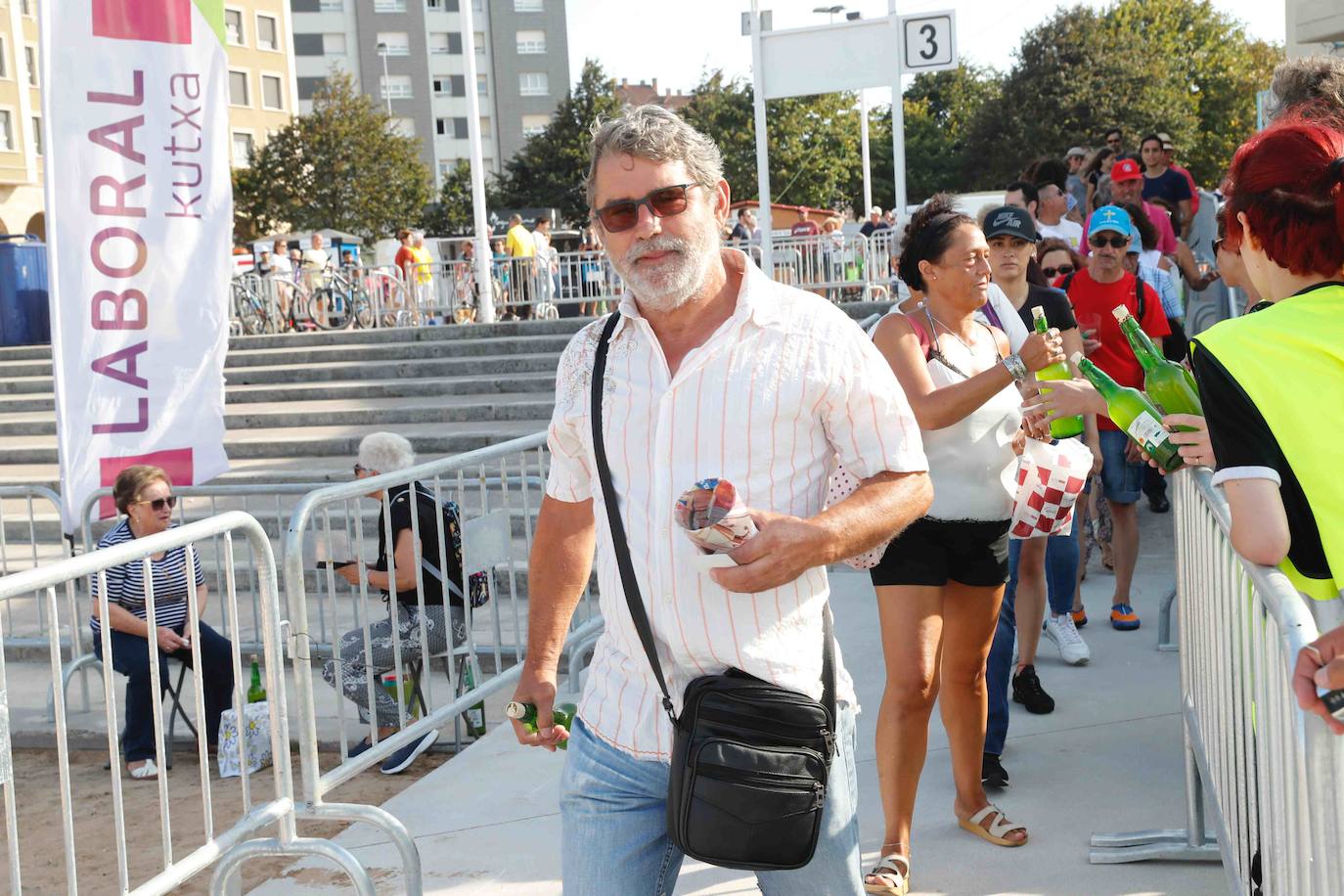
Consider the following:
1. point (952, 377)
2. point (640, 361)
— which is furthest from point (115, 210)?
point (640, 361)

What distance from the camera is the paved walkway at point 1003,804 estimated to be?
4062 millimetres

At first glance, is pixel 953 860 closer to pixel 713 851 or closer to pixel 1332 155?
pixel 713 851

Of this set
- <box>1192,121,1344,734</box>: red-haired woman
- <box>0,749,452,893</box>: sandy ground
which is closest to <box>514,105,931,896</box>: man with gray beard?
<box>1192,121,1344,734</box>: red-haired woman

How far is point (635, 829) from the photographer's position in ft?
8.18

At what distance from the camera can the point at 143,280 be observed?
21.1 feet

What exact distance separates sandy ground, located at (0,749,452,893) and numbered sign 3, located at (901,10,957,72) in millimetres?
7439

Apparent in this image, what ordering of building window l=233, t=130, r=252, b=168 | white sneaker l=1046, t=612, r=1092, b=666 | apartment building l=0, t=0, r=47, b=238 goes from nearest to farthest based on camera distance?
1. white sneaker l=1046, t=612, r=1092, b=666
2. apartment building l=0, t=0, r=47, b=238
3. building window l=233, t=130, r=252, b=168

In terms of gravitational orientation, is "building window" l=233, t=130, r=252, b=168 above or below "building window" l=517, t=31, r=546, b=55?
below

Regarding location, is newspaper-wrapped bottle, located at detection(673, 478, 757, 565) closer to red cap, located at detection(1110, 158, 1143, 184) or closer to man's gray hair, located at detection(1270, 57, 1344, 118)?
man's gray hair, located at detection(1270, 57, 1344, 118)

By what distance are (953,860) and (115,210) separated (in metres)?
4.60

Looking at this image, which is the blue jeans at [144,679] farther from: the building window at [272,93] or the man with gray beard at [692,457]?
the building window at [272,93]

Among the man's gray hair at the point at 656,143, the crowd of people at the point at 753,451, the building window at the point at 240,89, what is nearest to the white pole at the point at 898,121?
the crowd of people at the point at 753,451

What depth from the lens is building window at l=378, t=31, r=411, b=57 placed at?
82.5 meters

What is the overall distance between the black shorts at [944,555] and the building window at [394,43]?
83600mm
